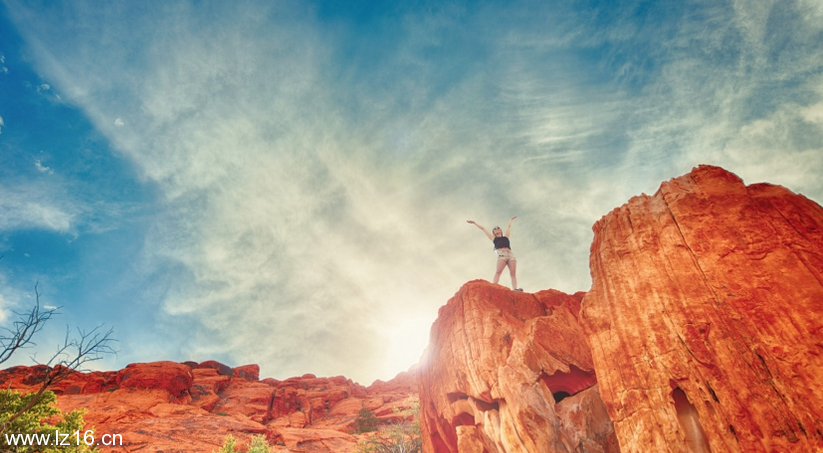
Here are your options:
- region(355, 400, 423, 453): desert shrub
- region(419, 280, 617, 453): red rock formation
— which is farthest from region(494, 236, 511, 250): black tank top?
region(355, 400, 423, 453): desert shrub

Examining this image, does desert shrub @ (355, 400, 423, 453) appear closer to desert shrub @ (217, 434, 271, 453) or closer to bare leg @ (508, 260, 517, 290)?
desert shrub @ (217, 434, 271, 453)

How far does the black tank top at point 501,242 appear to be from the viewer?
55.0 ft

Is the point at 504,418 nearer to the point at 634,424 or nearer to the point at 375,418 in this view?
the point at 634,424

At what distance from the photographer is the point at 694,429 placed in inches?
289

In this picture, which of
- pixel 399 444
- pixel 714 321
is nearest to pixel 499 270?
pixel 714 321

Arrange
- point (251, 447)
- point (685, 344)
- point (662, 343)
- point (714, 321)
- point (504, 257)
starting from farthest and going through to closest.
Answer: point (251, 447) < point (504, 257) < point (662, 343) < point (685, 344) < point (714, 321)

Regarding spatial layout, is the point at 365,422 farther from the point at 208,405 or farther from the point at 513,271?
the point at 513,271

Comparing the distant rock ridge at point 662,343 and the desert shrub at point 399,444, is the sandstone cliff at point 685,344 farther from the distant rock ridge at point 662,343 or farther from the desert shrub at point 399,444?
the desert shrub at point 399,444

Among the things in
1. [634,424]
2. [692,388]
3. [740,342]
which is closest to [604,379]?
[634,424]

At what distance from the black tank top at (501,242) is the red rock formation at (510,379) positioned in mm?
1951

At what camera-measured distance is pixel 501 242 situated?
1680 centimetres

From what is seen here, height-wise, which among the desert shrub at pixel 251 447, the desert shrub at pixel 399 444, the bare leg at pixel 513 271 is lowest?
the desert shrub at pixel 399 444

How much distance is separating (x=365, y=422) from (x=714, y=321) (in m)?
45.1

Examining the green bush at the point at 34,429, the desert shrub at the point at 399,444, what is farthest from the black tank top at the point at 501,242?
the green bush at the point at 34,429
